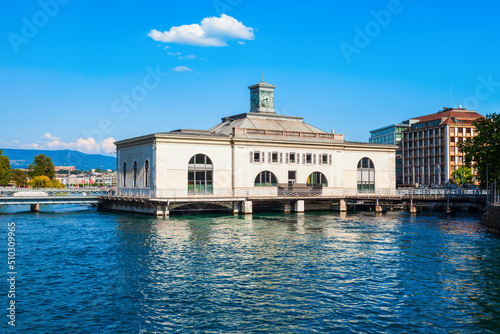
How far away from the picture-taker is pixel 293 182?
85.2 m

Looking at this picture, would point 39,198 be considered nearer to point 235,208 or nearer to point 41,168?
point 235,208

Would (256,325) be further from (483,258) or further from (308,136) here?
(308,136)

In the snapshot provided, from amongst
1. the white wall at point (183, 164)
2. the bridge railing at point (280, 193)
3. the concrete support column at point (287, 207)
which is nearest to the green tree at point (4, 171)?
the bridge railing at point (280, 193)

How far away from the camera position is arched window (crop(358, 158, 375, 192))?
92125mm

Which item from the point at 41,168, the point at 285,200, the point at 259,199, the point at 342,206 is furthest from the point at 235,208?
the point at 41,168

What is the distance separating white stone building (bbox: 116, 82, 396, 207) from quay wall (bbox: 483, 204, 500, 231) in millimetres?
31490

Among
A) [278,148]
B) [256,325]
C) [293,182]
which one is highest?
[278,148]

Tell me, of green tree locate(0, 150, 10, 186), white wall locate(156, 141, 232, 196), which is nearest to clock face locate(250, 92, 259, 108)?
white wall locate(156, 141, 232, 196)

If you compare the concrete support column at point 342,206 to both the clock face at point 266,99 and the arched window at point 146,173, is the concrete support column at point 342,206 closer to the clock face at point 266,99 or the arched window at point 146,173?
the clock face at point 266,99

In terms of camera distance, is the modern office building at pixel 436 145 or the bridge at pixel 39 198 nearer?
the bridge at pixel 39 198

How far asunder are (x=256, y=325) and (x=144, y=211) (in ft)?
182

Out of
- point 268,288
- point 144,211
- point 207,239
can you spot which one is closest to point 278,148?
point 144,211

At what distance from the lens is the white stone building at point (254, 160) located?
247ft

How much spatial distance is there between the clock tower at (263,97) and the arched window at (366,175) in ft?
65.5
